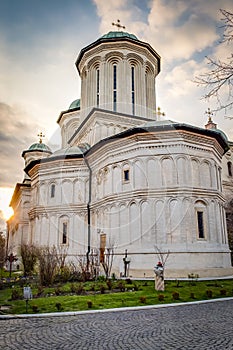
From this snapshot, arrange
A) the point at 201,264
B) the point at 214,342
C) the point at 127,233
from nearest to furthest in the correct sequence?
1. the point at 214,342
2. the point at 201,264
3. the point at 127,233

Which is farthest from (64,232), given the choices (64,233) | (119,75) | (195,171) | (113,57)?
(113,57)

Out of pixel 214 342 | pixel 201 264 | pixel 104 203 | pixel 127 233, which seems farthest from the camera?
pixel 104 203

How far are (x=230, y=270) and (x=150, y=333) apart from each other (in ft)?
44.5

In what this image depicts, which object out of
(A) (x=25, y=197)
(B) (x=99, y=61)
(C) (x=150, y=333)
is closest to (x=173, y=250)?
(C) (x=150, y=333)

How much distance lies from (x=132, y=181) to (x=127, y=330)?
13.2 meters

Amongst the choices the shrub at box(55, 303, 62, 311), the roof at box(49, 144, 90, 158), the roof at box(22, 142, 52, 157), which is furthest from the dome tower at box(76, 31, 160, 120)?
the shrub at box(55, 303, 62, 311)

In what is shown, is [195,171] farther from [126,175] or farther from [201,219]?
[126,175]

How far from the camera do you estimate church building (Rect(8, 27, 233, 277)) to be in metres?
17.9

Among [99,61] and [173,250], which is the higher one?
[99,61]

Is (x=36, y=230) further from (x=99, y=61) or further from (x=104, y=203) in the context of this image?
(x=99, y=61)

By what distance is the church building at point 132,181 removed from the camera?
1791cm

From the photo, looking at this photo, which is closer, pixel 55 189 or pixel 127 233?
pixel 127 233

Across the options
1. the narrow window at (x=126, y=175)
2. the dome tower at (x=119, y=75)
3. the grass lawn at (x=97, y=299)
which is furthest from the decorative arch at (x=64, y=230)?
the grass lawn at (x=97, y=299)

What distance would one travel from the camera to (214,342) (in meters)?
5.50
